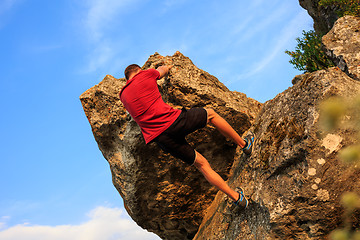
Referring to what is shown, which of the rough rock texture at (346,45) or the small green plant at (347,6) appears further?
the small green plant at (347,6)

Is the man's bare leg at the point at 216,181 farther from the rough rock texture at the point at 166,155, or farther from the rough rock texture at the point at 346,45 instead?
the rough rock texture at the point at 346,45

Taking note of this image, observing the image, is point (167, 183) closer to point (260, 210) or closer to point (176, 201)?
point (176, 201)

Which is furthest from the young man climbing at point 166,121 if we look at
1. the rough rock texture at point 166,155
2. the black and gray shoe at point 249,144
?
the rough rock texture at point 166,155

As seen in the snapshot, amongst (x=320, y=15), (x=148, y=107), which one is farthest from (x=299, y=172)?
(x=320, y=15)

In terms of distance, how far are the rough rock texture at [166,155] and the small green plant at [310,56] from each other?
623 cm

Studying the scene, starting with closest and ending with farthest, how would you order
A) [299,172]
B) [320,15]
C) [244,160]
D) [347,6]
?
[299,172]
[244,160]
[347,6]
[320,15]

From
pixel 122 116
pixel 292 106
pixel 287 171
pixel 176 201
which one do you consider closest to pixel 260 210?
pixel 287 171

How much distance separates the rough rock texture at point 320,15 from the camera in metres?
17.1

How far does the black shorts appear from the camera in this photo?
270 inches

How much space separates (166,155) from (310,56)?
9446mm

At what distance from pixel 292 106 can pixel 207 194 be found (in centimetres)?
422

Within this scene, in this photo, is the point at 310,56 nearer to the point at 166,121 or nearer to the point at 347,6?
the point at 347,6

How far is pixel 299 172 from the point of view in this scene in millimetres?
5789

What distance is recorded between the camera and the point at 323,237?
221 inches
